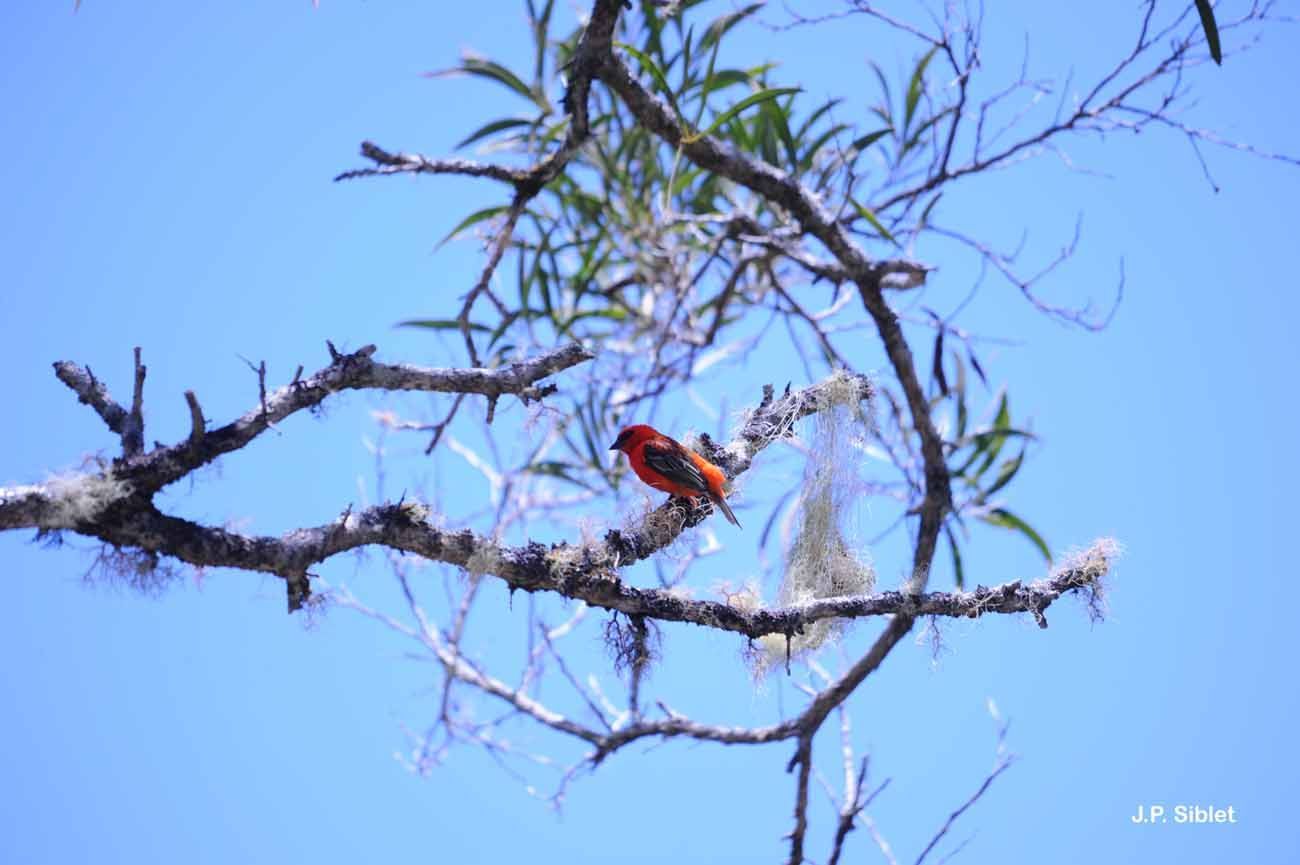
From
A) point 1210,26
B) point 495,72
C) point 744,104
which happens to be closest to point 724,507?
point 744,104

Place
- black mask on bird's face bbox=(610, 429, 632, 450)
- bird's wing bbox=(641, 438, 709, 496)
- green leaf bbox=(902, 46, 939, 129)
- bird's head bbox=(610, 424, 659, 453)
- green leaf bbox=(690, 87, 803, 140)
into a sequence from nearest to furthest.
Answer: bird's wing bbox=(641, 438, 709, 496) → bird's head bbox=(610, 424, 659, 453) → black mask on bird's face bbox=(610, 429, 632, 450) → green leaf bbox=(690, 87, 803, 140) → green leaf bbox=(902, 46, 939, 129)

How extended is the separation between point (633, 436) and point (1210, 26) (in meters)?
1.79

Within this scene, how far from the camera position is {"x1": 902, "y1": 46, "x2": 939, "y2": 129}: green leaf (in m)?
4.69

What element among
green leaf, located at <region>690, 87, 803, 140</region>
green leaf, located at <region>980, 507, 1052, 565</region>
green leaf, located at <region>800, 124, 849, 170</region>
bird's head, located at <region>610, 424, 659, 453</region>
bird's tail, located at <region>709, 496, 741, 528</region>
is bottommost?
bird's tail, located at <region>709, 496, 741, 528</region>

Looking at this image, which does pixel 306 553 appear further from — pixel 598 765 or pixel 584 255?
pixel 584 255

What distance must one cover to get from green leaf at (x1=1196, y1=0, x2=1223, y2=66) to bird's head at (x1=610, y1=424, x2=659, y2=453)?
169cm

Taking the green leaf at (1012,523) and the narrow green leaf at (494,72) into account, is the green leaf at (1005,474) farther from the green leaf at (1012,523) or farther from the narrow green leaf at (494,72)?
the narrow green leaf at (494,72)

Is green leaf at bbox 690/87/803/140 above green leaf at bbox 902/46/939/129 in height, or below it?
below

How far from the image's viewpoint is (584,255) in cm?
501

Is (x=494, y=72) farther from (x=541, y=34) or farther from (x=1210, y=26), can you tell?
(x=1210, y=26)

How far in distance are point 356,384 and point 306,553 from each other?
1.23 feet

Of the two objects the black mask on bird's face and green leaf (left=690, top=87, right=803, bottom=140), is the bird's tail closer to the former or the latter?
the black mask on bird's face

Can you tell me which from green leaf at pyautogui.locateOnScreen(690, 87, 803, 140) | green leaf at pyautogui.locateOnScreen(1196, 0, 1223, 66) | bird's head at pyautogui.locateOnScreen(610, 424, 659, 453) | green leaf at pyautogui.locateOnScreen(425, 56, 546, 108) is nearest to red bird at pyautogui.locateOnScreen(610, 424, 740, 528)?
bird's head at pyautogui.locateOnScreen(610, 424, 659, 453)

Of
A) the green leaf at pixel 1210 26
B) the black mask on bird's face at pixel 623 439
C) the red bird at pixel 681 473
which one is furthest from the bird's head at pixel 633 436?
the green leaf at pixel 1210 26
